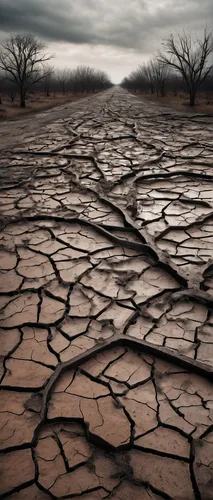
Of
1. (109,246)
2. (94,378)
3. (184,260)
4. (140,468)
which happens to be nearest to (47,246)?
(109,246)

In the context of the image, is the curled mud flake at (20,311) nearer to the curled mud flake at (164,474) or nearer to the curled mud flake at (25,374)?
the curled mud flake at (25,374)

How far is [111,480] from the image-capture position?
3.88 ft

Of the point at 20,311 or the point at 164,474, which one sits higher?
the point at 20,311

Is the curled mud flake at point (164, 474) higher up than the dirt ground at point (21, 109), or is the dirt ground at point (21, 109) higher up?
the dirt ground at point (21, 109)

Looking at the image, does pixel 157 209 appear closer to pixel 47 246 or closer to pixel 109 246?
pixel 109 246

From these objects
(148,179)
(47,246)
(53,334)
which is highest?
(148,179)

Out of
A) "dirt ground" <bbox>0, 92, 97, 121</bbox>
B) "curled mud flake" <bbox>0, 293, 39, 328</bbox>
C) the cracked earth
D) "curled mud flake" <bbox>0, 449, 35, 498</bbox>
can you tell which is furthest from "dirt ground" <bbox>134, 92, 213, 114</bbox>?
"curled mud flake" <bbox>0, 449, 35, 498</bbox>

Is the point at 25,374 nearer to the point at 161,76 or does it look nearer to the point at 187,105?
the point at 187,105

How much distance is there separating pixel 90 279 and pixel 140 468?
1.34 meters

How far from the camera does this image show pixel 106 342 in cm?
177

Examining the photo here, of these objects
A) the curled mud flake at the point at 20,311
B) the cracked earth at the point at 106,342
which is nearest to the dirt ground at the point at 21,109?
the cracked earth at the point at 106,342

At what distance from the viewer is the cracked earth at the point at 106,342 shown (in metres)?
1.23

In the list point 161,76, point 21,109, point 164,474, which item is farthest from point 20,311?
point 161,76

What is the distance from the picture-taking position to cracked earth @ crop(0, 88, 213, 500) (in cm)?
123
